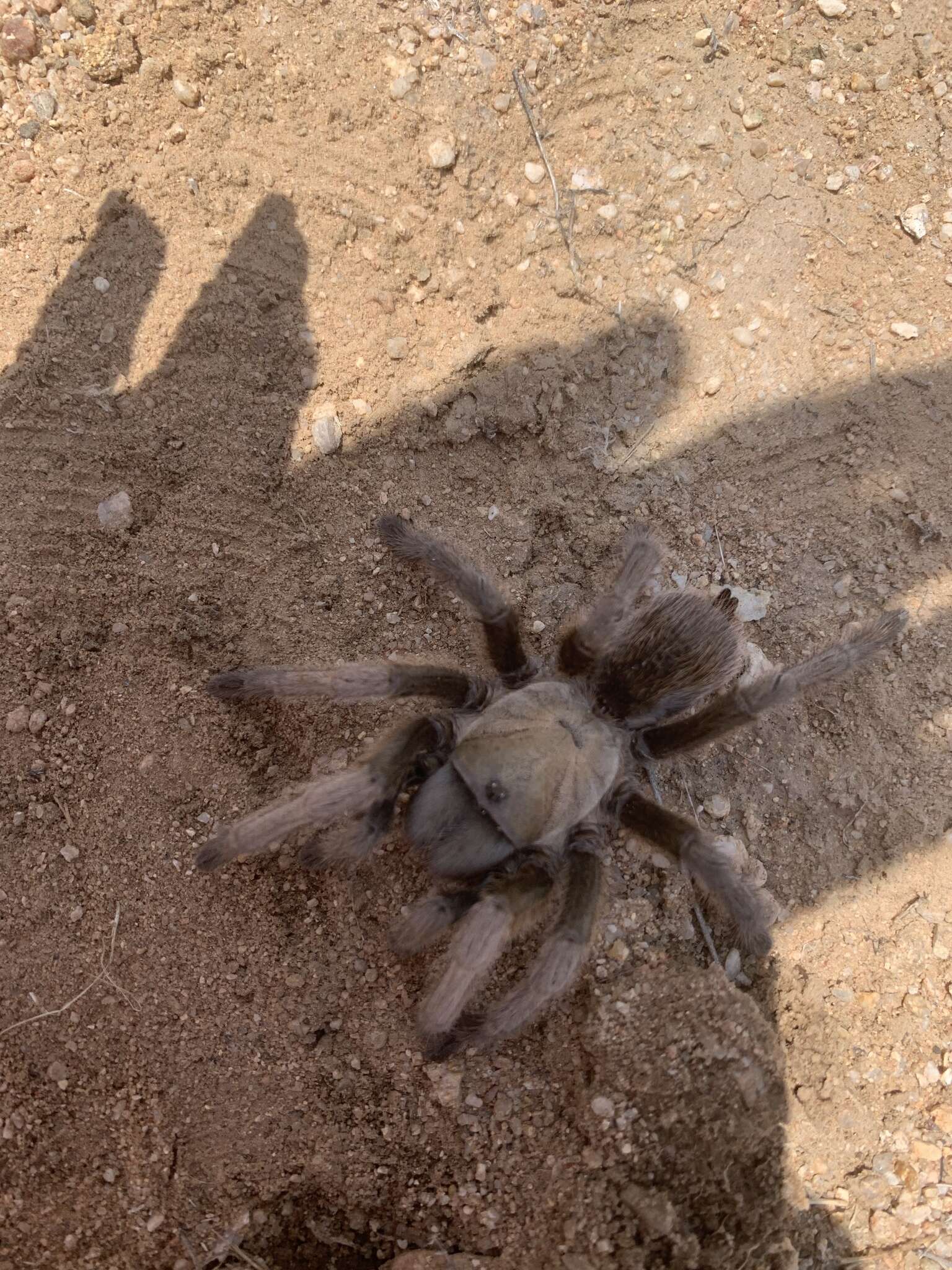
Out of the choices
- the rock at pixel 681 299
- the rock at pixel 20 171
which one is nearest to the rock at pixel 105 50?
the rock at pixel 20 171

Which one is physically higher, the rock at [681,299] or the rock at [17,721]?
the rock at [681,299]

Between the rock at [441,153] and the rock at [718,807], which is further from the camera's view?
the rock at [441,153]

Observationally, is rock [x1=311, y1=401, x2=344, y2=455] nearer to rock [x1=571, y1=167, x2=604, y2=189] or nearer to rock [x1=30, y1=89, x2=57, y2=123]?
rock [x1=571, y1=167, x2=604, y2=189]

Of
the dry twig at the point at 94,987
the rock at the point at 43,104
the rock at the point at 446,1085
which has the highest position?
the rock at the point at 43,104

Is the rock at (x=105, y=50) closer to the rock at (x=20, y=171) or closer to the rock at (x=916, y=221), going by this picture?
the rock at (x=20, y=171)

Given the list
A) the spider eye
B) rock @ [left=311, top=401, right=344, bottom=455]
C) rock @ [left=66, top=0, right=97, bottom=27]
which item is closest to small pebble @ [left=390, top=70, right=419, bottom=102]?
rock @ [left=66, top=0, right=97, bottom=27]

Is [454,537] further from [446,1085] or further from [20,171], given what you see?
[20,171]
